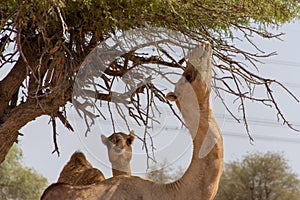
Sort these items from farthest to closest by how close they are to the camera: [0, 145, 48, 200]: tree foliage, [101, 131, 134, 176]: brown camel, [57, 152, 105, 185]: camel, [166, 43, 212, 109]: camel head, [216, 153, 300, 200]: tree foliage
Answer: [0, 145, 48, 200]: tree foliage, [216, 153, 300, 200]: tree foliage, [101, 131, 134, 176]: brown camel, [57, 152, 105, 185]: camel, [166, 43, 212, 109]: camel head

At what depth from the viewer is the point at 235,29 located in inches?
330

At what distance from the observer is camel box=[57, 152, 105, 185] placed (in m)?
7.11

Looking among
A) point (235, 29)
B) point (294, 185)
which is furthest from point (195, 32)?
point (294, 185)

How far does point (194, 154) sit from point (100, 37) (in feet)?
7.82

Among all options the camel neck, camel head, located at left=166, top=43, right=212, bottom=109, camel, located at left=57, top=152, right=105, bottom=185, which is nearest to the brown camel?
camel, located at left=57, top=152, right=105, bottom=185

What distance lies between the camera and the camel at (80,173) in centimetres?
711

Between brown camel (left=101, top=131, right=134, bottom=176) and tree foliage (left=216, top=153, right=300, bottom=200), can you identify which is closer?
brown camel (left=101, top=131, right=134, bottom=176)

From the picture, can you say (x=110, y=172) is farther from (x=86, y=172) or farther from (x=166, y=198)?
(x=166, y=198)

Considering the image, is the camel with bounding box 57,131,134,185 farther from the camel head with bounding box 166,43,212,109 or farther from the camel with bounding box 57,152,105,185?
the camel head with bounding box 166,43,212,109

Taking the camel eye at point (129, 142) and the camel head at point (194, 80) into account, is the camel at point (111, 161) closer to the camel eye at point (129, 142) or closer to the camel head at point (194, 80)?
the camel eye at point (129, 142)

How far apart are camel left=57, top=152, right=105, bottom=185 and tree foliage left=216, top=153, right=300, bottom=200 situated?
15400mm

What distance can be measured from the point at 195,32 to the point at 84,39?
1148 mm

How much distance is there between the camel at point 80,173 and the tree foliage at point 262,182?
15.4 metres

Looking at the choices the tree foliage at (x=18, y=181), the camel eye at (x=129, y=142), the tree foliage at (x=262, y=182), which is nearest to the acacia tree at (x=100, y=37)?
the camel eye at (x=129, y=142)
